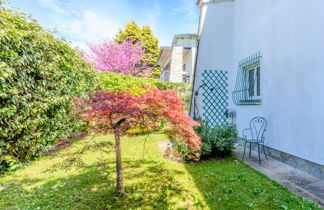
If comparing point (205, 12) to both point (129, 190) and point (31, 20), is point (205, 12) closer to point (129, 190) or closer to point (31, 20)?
point (31, 20)

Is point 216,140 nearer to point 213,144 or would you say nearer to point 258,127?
point 213,144

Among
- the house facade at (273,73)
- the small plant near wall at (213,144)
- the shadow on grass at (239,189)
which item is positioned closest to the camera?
the shadow on grass at (239,189)

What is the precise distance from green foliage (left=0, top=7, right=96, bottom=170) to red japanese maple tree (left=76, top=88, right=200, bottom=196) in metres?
1.61

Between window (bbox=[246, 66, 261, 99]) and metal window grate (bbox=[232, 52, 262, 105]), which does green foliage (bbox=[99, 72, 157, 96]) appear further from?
window (bbox=[246, 66, 261, 99])

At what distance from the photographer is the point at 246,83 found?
5965 millimetres

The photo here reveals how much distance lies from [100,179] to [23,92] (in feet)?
8.39

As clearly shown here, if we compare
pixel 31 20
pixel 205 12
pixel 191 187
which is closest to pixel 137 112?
pixel 191 187

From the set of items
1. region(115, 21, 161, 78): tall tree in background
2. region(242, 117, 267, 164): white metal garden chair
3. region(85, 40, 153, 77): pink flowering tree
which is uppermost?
region(115, 21, 161, 78): tall tree in background

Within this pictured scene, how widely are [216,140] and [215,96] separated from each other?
3122 mm

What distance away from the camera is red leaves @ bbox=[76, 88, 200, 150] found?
266 centimetres

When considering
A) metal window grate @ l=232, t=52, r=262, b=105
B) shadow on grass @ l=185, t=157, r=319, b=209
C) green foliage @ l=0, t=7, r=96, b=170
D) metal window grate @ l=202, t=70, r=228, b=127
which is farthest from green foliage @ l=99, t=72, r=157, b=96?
shadow on grass @ l=185, t=157, r=319, b=209

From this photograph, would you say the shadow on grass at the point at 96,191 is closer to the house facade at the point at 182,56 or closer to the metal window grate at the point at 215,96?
the metal window grate at the point at 215,96

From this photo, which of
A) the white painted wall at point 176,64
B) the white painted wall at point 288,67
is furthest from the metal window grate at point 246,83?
the white painted wall at point 176,64

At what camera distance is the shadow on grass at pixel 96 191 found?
2.62m
